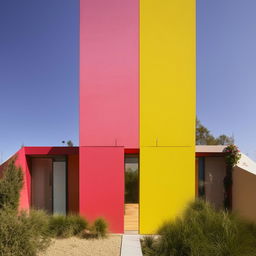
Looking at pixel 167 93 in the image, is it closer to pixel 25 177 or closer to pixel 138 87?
pixel 138 87

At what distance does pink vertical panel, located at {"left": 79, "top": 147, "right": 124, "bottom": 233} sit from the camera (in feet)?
17.7

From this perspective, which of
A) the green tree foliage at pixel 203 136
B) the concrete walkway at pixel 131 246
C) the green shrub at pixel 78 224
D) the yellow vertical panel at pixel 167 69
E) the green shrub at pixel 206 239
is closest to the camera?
the green shrub at pixel 206 239

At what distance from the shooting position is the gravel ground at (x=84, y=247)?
400 centimetres

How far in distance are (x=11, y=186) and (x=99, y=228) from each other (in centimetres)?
292

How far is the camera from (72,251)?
410 cm

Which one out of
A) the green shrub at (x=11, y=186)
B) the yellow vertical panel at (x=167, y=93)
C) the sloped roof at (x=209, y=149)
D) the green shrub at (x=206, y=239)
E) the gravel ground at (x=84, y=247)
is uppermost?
the yellow vertical panel at (x=167, y=93)

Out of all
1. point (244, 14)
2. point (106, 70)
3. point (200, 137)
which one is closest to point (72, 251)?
point (106, 70)

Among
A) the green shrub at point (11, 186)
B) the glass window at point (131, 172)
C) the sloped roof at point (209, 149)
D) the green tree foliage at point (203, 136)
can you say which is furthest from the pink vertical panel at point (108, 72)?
the green tree foliage at point (203, 136)

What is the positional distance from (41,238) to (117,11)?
7452 mm

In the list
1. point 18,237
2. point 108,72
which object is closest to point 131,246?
point 18,237

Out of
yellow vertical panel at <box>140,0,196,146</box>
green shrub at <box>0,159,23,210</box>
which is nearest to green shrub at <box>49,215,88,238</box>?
green shrub at <box>0,159,23,210</box>

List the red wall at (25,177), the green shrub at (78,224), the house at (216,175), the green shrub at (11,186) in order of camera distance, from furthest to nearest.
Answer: the red wall at (25,177) < the house at (216,175) < the green shrub at (78,224) < the green shrub at (11,186)

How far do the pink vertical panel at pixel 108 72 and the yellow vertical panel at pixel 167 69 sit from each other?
34cm

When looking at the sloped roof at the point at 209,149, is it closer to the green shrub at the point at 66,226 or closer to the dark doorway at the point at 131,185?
the dark doorway at the point at 131,185
